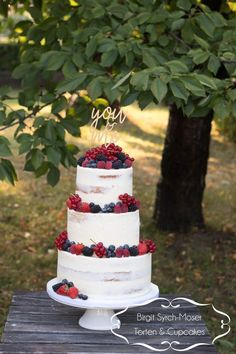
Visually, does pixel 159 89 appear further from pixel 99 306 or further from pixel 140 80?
pixel 99 306

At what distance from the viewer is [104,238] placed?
158 inches

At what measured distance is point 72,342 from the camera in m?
3.87

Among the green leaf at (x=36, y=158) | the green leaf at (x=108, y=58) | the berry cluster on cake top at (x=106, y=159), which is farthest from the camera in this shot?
the green leaf at (x=108, y=58)

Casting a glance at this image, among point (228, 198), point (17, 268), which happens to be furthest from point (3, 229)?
point (228, 198)

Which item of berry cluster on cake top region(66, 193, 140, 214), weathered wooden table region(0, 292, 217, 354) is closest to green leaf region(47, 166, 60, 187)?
weathered wooden table region(0, 292, 217, 354)

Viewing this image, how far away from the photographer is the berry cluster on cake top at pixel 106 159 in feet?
13.3

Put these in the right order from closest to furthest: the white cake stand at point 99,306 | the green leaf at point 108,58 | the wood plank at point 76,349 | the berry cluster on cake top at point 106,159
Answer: the wood plank at point 76,349
the white cake stand at point 99,306
the berry cluster on cake top at point 106,159
the green leaf at point 108,58

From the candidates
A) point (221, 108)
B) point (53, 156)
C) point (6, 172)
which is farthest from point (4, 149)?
point (221, 108)

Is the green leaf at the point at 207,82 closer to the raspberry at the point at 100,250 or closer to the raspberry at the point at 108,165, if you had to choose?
the raspberry at the point at 108,165

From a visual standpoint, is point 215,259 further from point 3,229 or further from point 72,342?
point 72,342

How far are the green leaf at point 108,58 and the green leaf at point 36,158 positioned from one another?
0.75 meters

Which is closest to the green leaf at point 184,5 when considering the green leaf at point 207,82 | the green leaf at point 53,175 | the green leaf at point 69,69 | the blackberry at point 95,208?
the green leaf at point 69,69

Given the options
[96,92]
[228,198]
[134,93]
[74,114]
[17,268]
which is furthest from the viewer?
[228,198]

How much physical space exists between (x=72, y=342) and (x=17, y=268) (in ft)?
11.9
